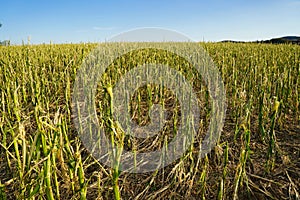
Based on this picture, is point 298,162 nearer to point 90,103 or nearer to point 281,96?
point 281,96

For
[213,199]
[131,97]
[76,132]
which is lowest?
[213,199]

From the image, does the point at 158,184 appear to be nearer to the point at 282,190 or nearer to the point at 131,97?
the point at 282,190

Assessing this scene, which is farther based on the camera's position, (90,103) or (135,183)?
(90,103)

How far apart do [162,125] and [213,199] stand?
63 cm

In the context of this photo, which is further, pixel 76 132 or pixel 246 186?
pixel 76 132

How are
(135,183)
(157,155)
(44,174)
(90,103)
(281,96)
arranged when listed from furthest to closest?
1. (281,96)
2. (90,103)
3. (157,155)
4. (135,183)
5. (44,174)

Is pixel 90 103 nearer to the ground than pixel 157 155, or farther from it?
farther from it

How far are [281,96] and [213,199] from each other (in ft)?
3.47

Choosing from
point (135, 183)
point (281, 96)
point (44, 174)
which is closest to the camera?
point (44, 174)

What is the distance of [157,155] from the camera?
55.2 inches

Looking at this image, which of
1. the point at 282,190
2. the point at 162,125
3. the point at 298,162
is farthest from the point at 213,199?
the point at 162,125

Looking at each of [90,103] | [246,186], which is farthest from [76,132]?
[246,186]

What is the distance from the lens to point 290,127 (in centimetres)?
168

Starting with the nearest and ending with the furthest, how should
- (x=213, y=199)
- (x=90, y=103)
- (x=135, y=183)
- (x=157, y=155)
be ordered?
(x=213, y=199) → (x=135, y=183) → (x=157, y=155) → (x=90, y=103)
